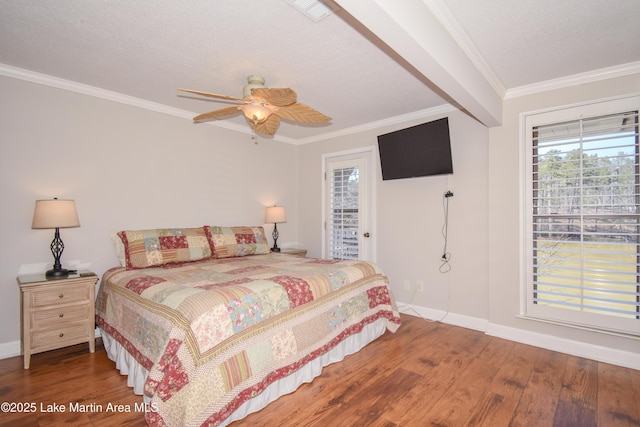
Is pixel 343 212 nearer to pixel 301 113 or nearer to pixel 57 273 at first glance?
pixel 301 113

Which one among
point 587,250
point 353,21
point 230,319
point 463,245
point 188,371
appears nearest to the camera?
point 188,371

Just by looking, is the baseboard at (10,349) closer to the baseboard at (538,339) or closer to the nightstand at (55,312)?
the nightstand at (55,312)

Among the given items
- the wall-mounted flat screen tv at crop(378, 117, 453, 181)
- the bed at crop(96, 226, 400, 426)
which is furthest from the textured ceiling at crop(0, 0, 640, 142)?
the bed at crop(96, 226, 400, 426)

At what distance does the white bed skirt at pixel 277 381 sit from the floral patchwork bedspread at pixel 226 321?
9 centimetres

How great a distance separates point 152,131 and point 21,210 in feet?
4.51

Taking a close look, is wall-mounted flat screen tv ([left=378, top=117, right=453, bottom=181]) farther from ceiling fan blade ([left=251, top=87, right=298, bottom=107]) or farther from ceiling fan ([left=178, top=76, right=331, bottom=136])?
ceiling fan blade ([left=251, top=87, right=298, bottom=107])

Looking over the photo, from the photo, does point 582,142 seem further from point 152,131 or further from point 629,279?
point 152,131

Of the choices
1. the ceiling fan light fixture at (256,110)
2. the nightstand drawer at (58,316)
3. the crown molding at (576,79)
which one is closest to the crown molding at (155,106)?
the crown molding at (576,79)

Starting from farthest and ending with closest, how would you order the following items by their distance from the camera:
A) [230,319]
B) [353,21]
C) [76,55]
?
[76,55], [353,21], [230,319]

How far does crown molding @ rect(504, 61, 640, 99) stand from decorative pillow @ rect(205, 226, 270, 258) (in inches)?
121

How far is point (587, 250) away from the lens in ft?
8.52

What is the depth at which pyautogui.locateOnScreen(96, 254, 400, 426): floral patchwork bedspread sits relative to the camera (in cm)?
161

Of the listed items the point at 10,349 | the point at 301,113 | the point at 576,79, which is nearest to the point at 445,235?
the point at 576,79

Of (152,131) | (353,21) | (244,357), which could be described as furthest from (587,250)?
(152,131)
